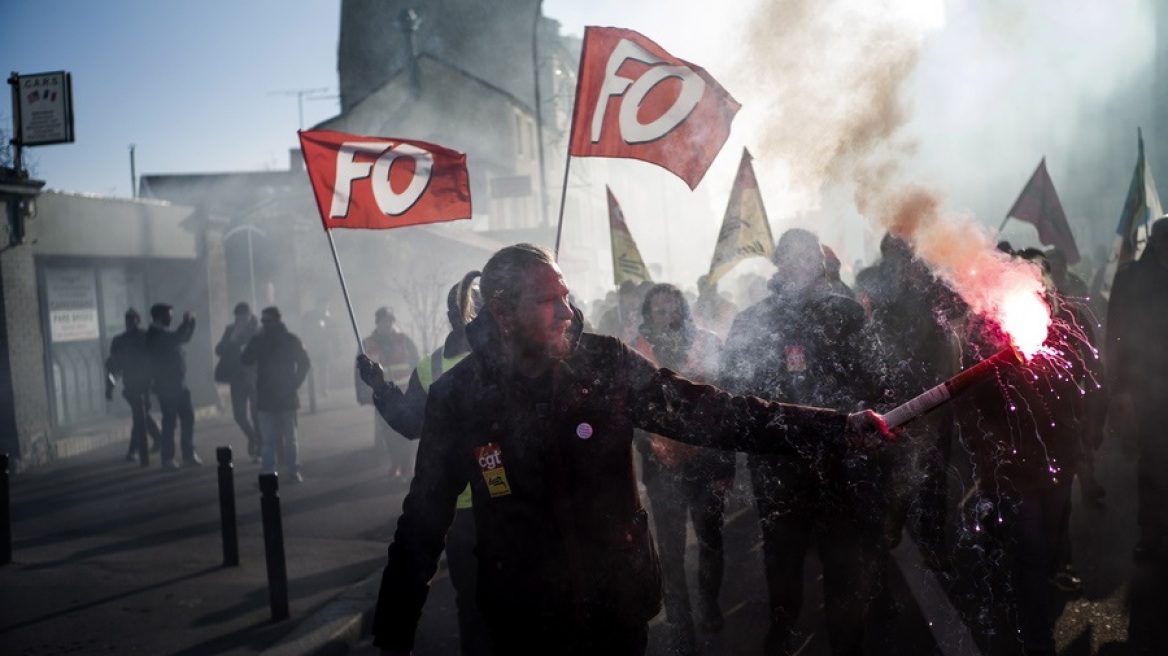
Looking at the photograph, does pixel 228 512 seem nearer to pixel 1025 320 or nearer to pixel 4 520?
pixel 4 520

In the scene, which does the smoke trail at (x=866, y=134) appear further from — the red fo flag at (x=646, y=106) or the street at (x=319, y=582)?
the street at (x=319, y=582)

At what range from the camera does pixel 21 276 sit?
→ 12383mm

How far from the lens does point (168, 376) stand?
11.5m

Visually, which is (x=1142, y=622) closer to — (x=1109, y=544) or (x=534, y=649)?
(x=1109, y=544)

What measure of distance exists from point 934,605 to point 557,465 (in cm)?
359

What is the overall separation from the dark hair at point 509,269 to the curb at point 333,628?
325 centimetres

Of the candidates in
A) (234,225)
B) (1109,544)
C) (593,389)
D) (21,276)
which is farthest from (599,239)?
(593,389)

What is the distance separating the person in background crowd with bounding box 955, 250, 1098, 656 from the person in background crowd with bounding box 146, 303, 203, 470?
10.1 m

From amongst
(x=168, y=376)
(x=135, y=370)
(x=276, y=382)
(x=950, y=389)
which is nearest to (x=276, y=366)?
(x=276, y=382)

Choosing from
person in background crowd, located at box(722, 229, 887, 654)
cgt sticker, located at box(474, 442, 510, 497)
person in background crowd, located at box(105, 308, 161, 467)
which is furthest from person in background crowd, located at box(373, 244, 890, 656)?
person in background crowd, located at box(105, 308, 161, 467)

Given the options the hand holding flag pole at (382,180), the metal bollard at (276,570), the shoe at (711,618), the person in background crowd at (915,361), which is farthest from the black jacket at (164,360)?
the person in background crowd at (915,361)

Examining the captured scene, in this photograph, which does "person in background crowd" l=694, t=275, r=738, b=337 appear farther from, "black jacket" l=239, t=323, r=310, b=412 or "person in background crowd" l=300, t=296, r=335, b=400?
"person in background crowd" l=300, t=296, r=335, b=400

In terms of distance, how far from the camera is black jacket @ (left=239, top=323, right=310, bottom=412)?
10039 mm

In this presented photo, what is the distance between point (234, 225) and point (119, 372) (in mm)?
10279
